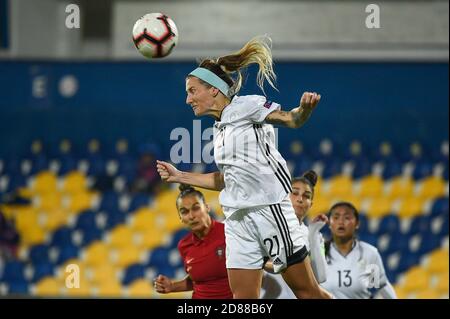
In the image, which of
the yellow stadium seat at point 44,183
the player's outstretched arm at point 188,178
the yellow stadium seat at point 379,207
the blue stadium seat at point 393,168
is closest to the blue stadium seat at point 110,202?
the yellow stadium seat at point 44,183

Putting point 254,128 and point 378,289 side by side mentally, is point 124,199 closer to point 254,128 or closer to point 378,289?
point 378,289

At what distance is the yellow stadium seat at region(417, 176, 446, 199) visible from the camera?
34.0ft

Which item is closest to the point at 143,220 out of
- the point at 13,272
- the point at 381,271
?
the point at 13,272

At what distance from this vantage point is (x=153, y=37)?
4.82 metres

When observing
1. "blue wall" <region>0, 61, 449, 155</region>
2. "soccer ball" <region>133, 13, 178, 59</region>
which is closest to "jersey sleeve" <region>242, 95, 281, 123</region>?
"soccer ball" <region>133, 13, 178, 59</region>

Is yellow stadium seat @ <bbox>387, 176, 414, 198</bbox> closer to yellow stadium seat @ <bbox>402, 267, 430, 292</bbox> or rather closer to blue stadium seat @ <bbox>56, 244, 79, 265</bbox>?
yellow stadium seat @ <bbox>402, 267, 430, 292</bbox>

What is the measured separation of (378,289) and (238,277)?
203 centimetres

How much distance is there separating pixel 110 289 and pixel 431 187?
4.11 m

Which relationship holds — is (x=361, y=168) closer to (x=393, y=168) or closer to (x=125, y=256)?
(x=393, y=168)

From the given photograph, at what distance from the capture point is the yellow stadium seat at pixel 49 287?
996cm

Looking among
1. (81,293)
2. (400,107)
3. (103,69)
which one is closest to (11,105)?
(103,69)

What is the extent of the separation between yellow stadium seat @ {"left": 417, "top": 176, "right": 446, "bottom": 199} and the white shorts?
6384mm

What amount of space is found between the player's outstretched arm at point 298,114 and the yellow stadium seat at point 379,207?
20.8 ft

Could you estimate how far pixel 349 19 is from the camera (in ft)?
37.6
